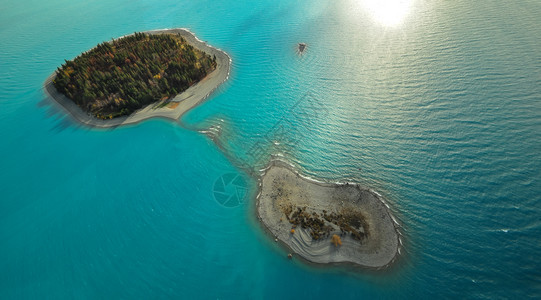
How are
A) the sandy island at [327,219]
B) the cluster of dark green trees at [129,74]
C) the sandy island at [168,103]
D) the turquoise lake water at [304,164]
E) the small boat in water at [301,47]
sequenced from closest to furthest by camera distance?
1. the turquoise lake water at [304,164]
2. the sandy island at [327,219]
3. the sandy island at [168,103]
4. the cluster of dark green trees at [129,74]
5. the small boat in water at [301,47]

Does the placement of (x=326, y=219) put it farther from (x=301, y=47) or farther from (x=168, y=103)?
(x=301, y=47)

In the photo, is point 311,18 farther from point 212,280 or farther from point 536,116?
point 212,280

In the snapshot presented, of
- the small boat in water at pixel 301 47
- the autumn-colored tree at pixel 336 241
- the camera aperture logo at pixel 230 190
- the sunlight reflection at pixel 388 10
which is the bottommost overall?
the camera aperture logo at pixel 230 190

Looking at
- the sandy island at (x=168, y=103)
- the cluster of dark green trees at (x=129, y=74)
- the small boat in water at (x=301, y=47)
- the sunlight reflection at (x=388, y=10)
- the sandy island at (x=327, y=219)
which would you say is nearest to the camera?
the sandy island at (x=327, y=219)

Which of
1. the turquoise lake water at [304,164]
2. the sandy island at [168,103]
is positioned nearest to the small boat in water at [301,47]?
the turquoise lake water at [304,164]

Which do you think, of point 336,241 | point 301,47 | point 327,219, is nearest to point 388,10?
point 301,47

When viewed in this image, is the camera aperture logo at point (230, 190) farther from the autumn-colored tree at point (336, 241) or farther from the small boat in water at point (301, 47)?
the small boat in water at point (301, 47)
